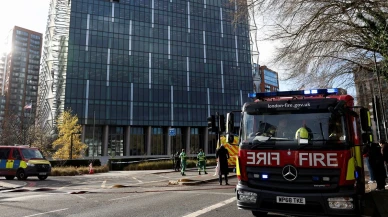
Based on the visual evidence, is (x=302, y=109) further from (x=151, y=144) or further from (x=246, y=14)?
(x=151, y=144)

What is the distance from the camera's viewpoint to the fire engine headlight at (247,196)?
5.59m

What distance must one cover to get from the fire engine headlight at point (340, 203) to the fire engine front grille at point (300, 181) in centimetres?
19

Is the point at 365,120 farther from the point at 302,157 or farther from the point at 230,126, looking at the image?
the point at 230,126

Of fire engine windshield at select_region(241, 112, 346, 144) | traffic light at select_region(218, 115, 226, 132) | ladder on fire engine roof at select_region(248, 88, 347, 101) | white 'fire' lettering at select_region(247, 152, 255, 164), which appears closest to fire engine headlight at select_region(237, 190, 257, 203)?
white 'fire' lettering at select_region(247, 152, 255, 164)

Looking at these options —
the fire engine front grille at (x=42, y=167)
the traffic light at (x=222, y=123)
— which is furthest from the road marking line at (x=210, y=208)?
the fire engine front grille at (x=42, y=167)

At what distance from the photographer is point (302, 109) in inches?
234

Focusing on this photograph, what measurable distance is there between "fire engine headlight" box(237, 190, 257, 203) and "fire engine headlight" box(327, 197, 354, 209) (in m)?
1.31

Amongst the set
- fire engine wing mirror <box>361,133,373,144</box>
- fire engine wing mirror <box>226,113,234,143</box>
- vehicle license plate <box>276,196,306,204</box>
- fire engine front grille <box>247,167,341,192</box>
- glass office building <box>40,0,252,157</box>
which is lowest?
vehicle license plate <box>276,196,306,204</box>

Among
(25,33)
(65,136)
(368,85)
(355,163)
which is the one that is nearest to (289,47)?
(355,163)

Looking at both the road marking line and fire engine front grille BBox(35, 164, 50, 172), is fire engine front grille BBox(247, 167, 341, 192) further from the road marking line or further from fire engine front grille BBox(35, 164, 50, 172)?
fire engine front grille BBox(35, 164, 50, 172)

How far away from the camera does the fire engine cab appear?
16.9ft

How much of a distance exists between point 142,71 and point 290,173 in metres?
58.5

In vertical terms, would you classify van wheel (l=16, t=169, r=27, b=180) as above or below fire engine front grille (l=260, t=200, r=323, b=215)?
below

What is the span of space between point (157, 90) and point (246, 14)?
53.7m
